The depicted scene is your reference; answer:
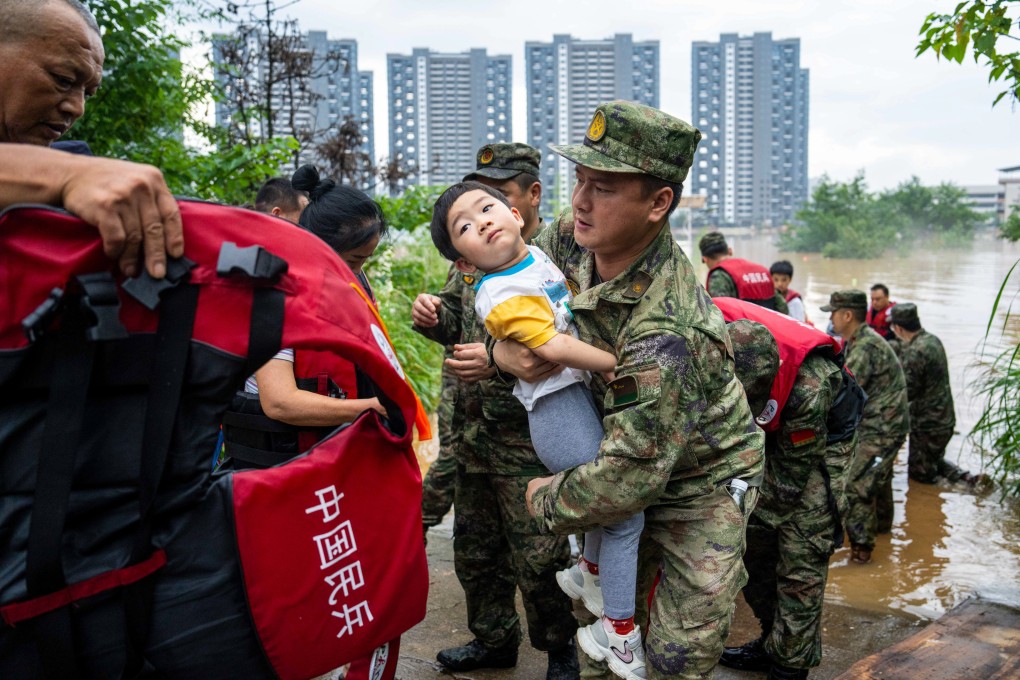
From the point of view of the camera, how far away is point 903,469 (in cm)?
839

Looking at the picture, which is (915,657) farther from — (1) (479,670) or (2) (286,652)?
(2) (286,652)

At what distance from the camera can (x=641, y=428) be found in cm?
201

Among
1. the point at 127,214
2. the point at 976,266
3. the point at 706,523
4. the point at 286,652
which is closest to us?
the point at 127,214

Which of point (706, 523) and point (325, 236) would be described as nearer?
point (706, 523)

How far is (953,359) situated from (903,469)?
7.03 m

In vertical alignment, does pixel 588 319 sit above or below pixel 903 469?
above

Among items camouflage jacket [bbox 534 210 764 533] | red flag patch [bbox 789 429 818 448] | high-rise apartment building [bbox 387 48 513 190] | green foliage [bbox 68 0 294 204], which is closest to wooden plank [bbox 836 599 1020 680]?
red flag patch [bbox 789 429 818 448]

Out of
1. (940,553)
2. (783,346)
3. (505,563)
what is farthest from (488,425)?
(940,553)

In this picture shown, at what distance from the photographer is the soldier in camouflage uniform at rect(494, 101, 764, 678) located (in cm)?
205

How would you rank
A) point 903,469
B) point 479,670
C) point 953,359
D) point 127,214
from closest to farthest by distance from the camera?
point 127,214 < point 479,670 < point 903,469 < point 953,359

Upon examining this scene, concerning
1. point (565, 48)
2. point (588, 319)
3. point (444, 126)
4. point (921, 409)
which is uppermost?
point (565, 48)

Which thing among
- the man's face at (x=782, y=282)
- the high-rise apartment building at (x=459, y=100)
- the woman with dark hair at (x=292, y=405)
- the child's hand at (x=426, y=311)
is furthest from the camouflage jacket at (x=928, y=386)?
the high-rise apartment building at (x=459, y=100)

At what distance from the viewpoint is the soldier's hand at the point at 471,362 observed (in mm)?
2795

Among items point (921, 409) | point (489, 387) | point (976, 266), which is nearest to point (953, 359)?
point (921, 409)
